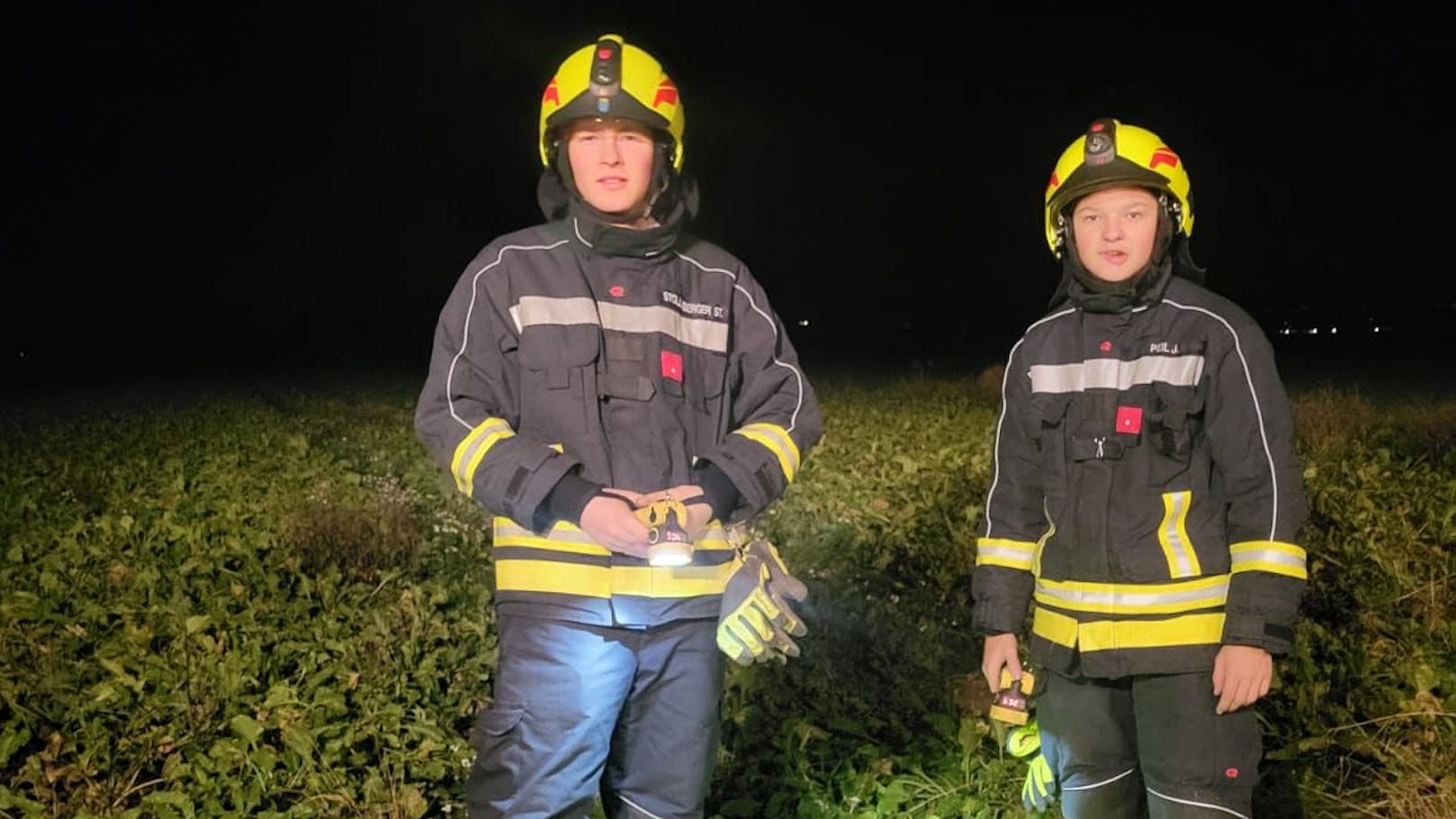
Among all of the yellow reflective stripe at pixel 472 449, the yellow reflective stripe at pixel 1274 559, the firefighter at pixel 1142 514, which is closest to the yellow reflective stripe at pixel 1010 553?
the firefighter at pixel 1142 514

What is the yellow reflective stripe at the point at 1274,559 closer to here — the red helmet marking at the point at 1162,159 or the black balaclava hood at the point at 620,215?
the red helmet marking at the point at 1162,159

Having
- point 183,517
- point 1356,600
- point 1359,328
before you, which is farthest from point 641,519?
point 1359,328

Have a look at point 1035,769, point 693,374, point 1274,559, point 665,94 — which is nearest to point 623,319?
point 693,374

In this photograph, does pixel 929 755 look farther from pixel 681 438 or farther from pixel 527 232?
pixel 527 232

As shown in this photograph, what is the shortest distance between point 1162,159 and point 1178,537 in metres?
0.88

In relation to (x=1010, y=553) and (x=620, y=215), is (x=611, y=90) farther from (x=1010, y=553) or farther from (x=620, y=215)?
(x=1010, y=553)

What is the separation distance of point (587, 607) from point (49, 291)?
68362 millimetres

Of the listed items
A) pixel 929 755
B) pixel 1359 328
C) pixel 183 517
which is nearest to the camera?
pixel 929 755

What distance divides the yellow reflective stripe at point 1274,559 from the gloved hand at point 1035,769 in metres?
0.68

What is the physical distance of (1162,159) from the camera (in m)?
2.60

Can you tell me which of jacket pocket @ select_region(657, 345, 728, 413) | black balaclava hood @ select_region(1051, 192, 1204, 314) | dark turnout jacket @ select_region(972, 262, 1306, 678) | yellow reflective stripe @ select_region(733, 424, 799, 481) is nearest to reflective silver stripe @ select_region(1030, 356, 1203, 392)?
dark turnout jacket @ select_region(972, 262, 1306, 678)

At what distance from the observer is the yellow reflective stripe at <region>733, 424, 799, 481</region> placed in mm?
2410

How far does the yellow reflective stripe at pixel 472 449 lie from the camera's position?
225 cm

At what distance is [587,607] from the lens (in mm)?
2301
